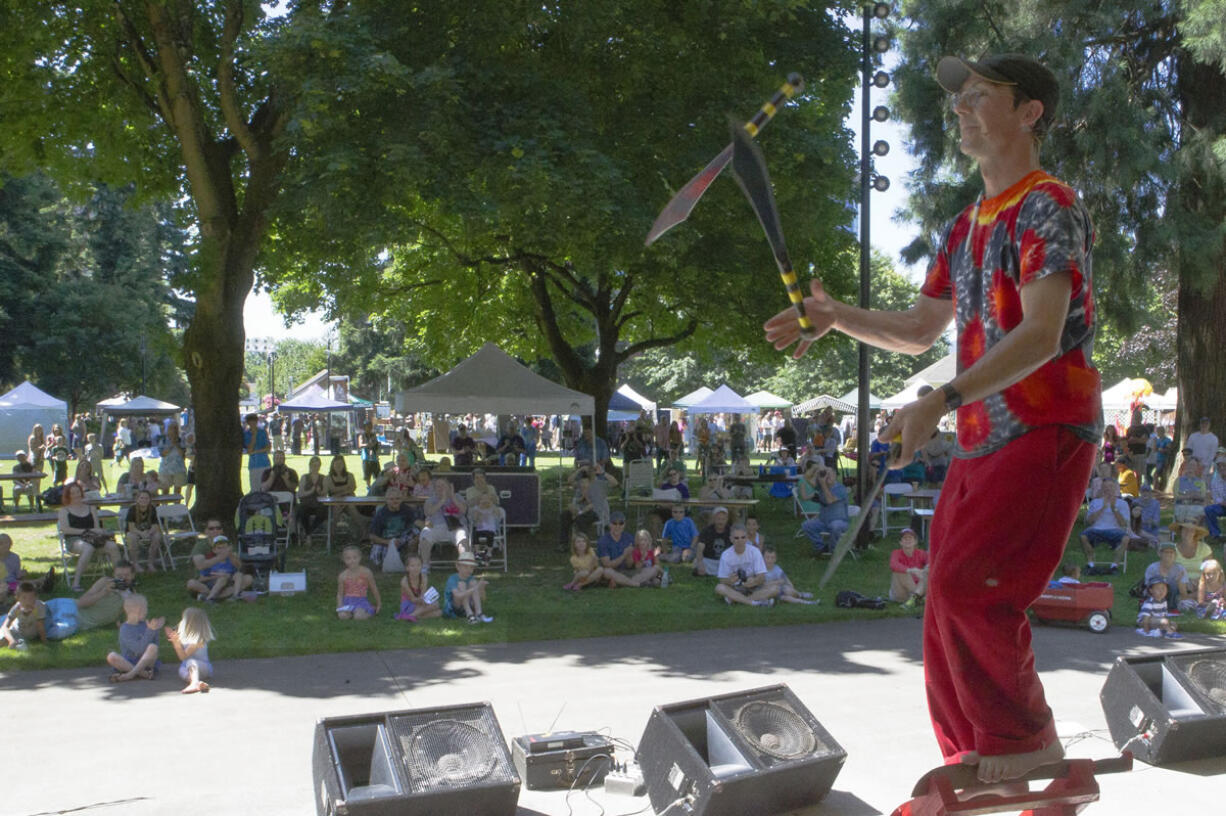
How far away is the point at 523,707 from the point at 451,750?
290cm

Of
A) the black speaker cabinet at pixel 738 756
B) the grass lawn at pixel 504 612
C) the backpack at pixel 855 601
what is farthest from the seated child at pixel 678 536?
the black speaker cabinet at pixel 738 756

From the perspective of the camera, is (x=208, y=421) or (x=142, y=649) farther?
(x=208, y=421)

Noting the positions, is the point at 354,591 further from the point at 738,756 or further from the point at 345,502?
the point at 738,756

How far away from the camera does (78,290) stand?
43.5 meters

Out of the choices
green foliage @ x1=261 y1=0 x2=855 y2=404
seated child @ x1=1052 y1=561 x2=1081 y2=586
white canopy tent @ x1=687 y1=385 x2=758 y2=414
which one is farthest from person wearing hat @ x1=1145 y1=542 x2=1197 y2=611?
white canopy tent @ x1=687 y1=385 x2=758 y2=414

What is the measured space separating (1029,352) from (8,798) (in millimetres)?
5845

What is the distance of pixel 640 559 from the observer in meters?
13.9

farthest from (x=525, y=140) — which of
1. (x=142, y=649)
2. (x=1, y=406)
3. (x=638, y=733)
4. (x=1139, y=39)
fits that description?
(x=1, y=406)

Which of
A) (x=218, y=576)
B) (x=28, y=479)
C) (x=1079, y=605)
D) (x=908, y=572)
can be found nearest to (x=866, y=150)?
(x=908, y=572)

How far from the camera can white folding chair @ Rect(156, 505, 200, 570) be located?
1448 cm

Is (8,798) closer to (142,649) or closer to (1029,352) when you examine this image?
(142,649)

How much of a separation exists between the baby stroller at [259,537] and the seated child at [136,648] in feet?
11.2

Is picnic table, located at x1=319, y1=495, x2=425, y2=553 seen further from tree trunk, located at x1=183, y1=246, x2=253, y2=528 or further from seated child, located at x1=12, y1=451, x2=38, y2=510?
seated child, located at x1=12, y1=451, x2=38, y2=510

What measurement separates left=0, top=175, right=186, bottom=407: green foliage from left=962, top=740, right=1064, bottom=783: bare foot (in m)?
39.3
